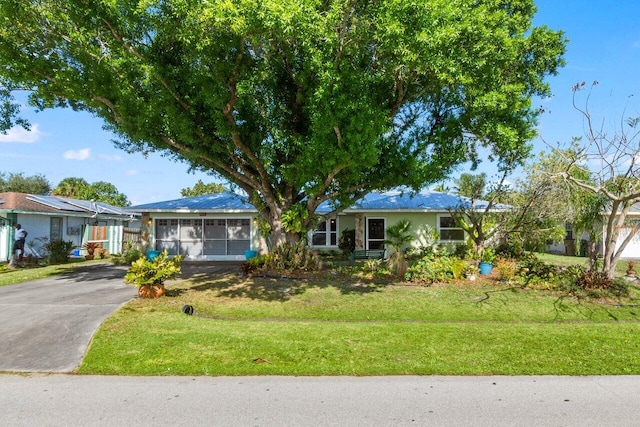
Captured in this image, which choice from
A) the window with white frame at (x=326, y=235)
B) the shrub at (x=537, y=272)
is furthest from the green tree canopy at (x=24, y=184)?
the shrub at (x=537, y=272)

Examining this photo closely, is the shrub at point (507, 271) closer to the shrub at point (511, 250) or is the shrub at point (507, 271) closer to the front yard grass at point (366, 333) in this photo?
the front yard grass at point (366, 333)

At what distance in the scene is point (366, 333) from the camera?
24.9 ft

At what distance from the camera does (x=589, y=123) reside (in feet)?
37.4

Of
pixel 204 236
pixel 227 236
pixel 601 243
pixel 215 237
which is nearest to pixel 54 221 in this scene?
pixel 204 236

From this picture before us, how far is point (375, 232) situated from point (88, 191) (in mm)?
41126

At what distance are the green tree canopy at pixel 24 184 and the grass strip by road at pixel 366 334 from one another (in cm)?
4628

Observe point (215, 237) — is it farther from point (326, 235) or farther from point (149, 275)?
point (149, 275)

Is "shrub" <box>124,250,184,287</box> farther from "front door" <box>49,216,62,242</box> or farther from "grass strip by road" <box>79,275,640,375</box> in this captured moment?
"front door" <box>49,216,62,242</box>

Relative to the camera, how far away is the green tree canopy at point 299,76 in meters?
8.82

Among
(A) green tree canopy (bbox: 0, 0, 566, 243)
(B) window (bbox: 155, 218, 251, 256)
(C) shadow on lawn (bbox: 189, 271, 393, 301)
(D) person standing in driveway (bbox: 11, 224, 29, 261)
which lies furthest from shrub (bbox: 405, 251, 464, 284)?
(D) person standing in driveway (bbox: 11, 224, 29, 261)
